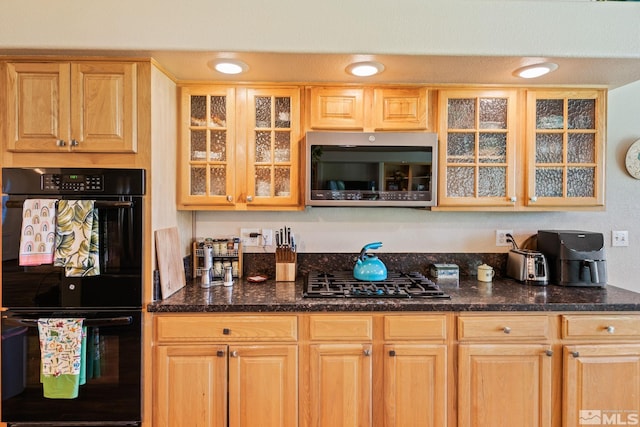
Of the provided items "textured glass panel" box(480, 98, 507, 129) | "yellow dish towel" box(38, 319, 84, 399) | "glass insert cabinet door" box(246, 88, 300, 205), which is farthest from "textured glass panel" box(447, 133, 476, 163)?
"yellow dish towel" box(38, 319, 84, 399)

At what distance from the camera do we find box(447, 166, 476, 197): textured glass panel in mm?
2137

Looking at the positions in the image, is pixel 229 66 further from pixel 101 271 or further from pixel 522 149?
pixel 522 149

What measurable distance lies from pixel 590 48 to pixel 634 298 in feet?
4.22

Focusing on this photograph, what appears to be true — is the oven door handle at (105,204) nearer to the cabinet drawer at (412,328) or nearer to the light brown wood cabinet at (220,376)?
the light brown wood cabinet at (220,376)

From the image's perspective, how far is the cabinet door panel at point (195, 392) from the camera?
174 cm

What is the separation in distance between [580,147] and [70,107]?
9.24 ft

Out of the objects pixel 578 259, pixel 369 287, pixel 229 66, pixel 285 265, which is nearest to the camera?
pixel 229 66

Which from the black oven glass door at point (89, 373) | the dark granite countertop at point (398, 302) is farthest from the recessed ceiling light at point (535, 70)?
the black oven glass door at point (89, 373)

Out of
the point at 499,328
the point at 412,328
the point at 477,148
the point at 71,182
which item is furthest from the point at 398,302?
the point at 71,182

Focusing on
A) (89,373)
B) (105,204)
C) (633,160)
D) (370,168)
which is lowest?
(89,373)

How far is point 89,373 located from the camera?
1711 millimetres

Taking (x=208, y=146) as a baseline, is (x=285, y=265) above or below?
below

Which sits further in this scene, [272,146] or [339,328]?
[272,146]

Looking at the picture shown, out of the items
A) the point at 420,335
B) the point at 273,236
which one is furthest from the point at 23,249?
the point at 420,335
